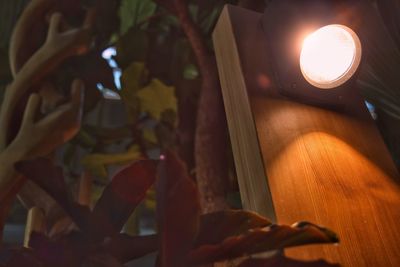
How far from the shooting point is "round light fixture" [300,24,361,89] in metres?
0.56

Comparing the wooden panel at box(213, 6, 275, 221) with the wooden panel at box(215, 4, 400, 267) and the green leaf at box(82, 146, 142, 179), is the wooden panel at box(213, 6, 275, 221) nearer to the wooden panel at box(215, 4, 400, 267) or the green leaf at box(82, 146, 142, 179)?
the wooden panel at box(215, 4, 400, 267)

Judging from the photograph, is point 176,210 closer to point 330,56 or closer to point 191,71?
point 330,56

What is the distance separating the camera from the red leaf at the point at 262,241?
0.27 metres

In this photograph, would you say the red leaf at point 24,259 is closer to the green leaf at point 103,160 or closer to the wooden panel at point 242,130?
the wooden panel at point 242,130

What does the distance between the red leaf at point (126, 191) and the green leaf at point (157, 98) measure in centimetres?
75

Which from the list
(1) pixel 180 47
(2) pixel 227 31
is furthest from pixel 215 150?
(1) pixel 180 47

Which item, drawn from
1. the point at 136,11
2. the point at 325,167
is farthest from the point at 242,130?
the point at 136,11

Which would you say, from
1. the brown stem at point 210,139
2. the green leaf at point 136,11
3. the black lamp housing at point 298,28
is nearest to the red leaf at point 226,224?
the black lamp housing at point 298,28

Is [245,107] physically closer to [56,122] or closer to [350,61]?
[350,61]

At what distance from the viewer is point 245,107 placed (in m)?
0.56

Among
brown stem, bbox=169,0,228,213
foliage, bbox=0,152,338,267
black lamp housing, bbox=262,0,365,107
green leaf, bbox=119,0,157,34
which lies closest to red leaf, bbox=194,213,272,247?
foliage, bbox=0,152,338,267

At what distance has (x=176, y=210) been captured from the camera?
28 cm

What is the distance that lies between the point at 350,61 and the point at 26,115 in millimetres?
616

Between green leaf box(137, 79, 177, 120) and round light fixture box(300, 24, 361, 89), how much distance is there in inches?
22.3
